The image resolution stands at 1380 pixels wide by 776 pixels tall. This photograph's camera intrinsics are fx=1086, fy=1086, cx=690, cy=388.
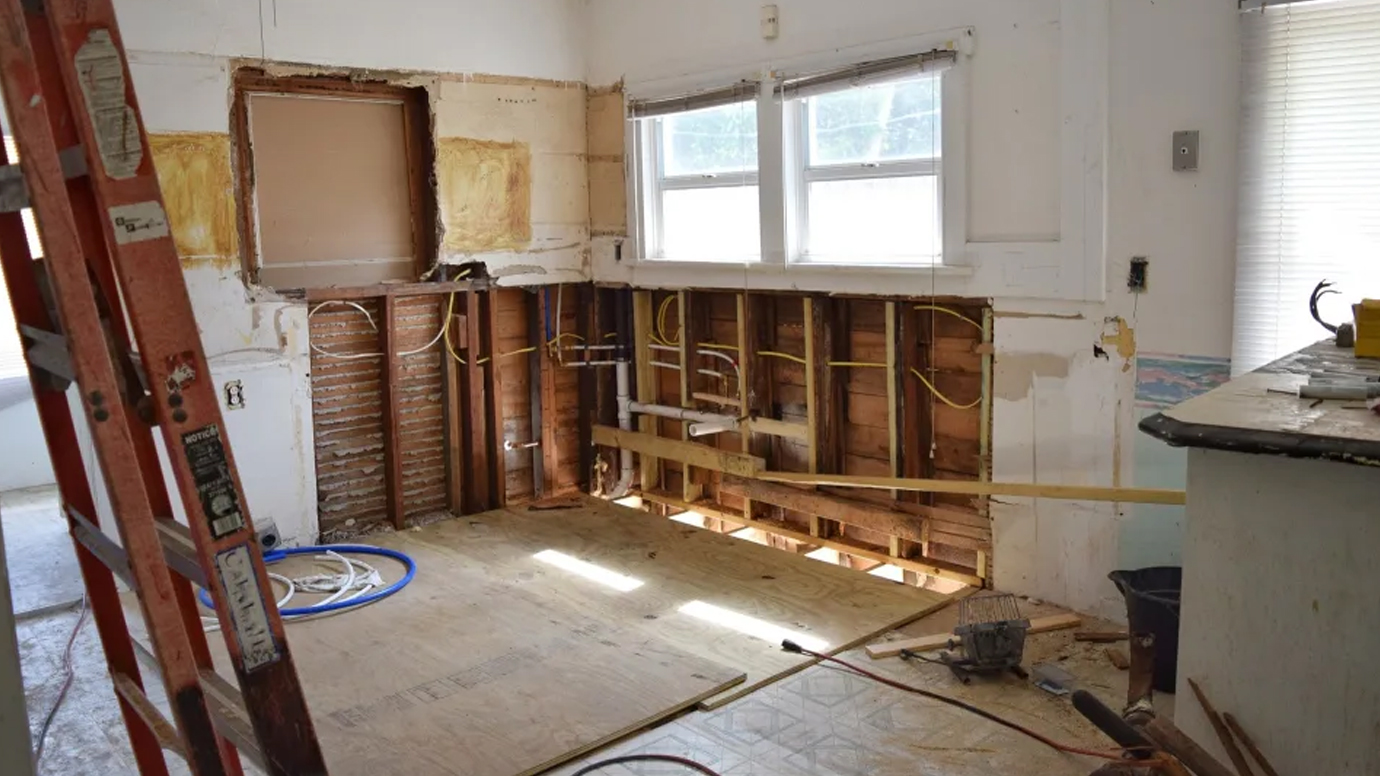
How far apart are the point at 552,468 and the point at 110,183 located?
4948 millimetres

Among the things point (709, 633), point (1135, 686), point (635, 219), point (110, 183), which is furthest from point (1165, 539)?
point (110, 183)

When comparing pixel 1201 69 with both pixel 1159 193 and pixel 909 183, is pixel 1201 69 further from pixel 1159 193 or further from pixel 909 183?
pixel 909 183

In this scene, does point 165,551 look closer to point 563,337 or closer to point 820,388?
point 820,388

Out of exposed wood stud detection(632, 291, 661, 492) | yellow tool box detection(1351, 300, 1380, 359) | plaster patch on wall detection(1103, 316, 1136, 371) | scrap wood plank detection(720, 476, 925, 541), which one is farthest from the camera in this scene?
exposed wood stud detection(632, 291, 661, 492)

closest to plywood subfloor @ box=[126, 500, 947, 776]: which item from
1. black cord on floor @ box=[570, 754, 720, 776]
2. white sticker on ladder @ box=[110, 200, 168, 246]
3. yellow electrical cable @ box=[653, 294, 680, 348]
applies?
black cord on floor @ box=[570, 754, 720, 776]

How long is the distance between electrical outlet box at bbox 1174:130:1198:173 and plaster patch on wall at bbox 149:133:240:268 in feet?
13.4

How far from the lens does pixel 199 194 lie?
5.02 metres

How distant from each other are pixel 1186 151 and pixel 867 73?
1.46 meters

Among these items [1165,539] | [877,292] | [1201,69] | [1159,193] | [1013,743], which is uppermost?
[1201,69]

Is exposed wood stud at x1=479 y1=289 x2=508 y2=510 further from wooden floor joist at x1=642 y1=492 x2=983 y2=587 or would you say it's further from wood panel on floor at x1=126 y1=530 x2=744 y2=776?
wood panel on floor at x1=126 y1=530 x2=744 y2=776

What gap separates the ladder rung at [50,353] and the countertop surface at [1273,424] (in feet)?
6.87

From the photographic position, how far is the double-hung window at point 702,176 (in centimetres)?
557

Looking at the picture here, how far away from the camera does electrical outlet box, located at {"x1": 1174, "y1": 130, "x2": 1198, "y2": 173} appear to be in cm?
391

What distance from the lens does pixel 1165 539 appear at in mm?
4172
